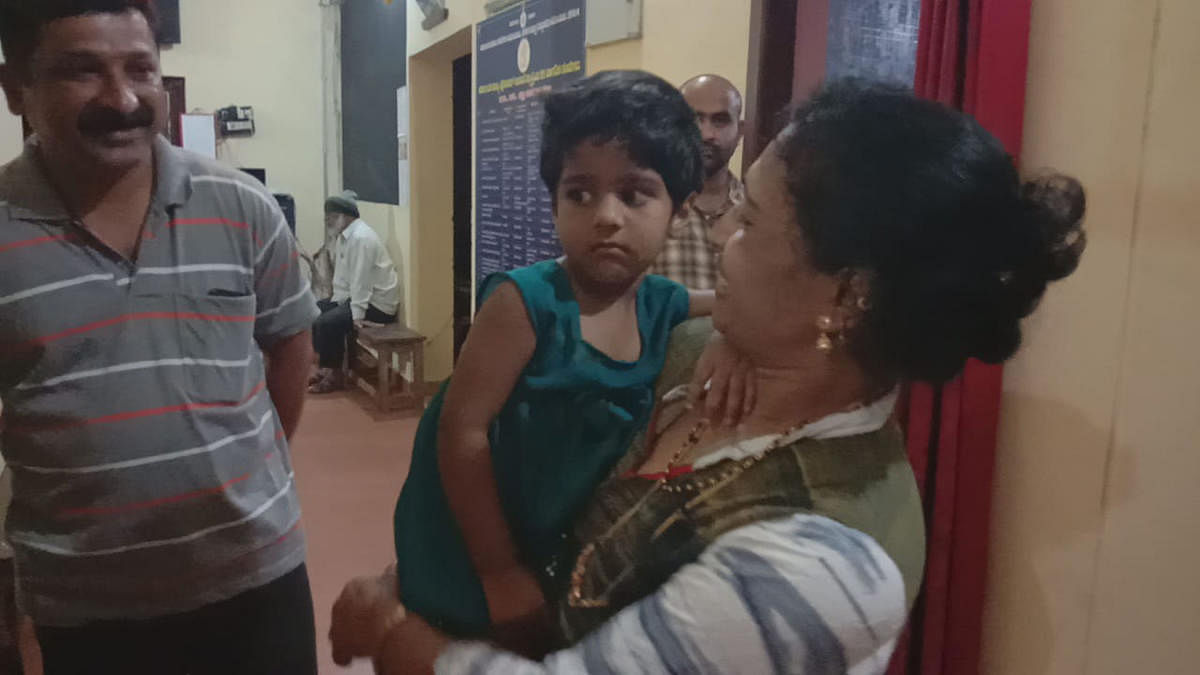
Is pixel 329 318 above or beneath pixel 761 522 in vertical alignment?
beneath

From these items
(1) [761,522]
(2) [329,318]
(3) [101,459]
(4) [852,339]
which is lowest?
(2) [329,318]

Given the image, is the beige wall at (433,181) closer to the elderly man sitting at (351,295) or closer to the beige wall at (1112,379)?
the elderly man sitting at (351,295)

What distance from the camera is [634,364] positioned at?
3.08 ft

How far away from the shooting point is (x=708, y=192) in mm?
2117

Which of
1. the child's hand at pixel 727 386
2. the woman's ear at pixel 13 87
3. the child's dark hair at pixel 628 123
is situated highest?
the woman's ear at pixel 13 87

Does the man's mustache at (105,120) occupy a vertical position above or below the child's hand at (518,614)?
above

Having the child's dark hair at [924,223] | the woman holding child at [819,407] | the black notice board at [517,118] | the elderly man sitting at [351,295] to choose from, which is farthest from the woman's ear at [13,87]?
the elderly man sitting at [351,295]

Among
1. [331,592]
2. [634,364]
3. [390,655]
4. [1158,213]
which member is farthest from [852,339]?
[331,592]

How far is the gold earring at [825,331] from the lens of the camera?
0.75m

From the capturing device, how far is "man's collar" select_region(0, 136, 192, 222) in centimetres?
120

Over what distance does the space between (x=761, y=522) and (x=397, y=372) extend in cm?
564

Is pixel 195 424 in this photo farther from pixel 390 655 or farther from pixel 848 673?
pixel 848 673

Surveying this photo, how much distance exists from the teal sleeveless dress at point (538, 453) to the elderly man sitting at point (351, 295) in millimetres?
5184

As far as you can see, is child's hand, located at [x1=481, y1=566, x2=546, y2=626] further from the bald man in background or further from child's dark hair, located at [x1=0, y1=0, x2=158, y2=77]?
the bald man in background
